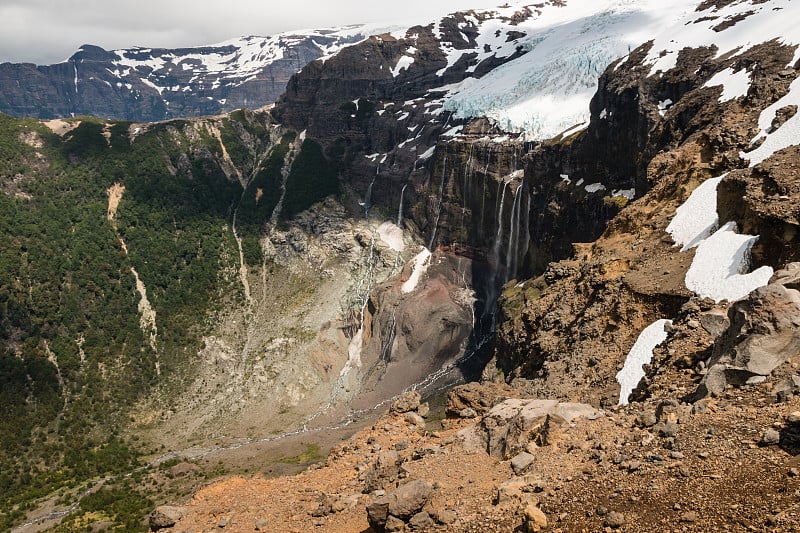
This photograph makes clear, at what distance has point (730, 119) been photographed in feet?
125

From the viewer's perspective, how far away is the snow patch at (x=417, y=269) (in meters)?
94.2

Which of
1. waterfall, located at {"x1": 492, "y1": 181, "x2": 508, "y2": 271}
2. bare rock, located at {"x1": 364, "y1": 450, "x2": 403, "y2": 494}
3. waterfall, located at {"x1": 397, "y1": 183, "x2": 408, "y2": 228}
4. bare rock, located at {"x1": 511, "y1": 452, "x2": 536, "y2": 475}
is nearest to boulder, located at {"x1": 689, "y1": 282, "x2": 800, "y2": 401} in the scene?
bare rock, located at {"x1": 511, "y1": 452, "x2": 536, "y2": 475}

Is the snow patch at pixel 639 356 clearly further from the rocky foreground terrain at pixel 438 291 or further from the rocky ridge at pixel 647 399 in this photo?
the rocky ridge at pixel 647 399

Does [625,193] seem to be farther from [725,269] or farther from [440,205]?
[440,205]

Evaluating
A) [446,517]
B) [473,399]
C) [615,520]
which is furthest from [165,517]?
[615,520]

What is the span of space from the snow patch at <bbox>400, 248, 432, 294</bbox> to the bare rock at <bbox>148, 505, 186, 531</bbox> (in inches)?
2826

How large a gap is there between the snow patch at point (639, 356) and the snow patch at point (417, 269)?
220 ft

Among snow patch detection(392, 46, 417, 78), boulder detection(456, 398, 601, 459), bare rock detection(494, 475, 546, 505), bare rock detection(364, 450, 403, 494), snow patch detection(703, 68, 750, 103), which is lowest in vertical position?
bare rock detection(364, 450, 403, 494)

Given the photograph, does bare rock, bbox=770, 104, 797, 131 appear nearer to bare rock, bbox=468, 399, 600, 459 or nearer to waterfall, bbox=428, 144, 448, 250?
bare rock, bbox=468, 399, 600, 459

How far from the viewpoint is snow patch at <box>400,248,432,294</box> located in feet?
309

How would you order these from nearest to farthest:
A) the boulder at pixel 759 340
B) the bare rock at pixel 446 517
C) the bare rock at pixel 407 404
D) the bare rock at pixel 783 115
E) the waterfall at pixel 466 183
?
the bare rock at pixel 446 517 → the boulder at pixel 759 340 → the bare rock at pixel 407 404 → the bare rock at pixel 783 115 → the waterfall at pixel 466 183

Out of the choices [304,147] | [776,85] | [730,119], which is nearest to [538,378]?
[730,119]

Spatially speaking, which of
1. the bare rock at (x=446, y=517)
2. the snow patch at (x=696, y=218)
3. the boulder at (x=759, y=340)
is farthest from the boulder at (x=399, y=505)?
the snow patch at (x=696, y=218)

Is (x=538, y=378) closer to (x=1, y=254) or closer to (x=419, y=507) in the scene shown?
(x=419, y=507)
